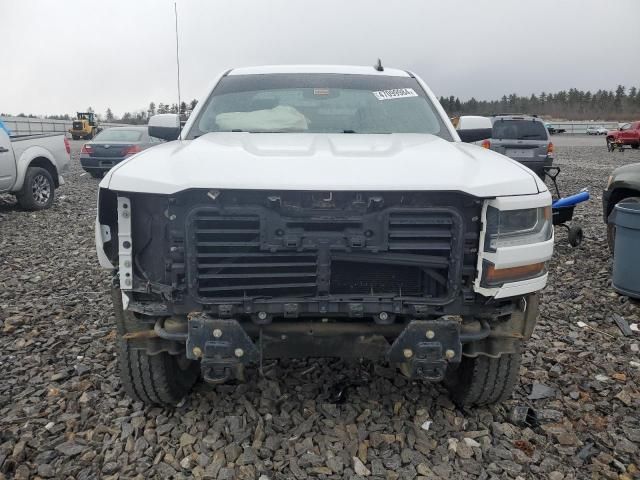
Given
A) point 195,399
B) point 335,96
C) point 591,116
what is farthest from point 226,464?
point 591,116

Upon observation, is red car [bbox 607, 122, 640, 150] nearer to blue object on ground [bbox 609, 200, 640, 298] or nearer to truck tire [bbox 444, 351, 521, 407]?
blue object on ground [bbox 609, 200, 640, 298]

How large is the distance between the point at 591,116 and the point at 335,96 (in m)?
98.6

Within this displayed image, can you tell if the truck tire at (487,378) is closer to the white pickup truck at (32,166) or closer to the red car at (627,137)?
the white pickup truck at (32,166)

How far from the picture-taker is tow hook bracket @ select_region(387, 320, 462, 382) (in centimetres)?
241

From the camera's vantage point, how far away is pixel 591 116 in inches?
3506

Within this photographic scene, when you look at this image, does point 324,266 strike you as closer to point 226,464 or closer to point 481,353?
point 481,353

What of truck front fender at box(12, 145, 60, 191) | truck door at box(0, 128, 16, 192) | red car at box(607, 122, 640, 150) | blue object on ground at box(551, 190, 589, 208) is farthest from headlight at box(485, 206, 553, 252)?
red car at box(607, 122, 640, 150)

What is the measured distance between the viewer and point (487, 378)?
9.55 feet

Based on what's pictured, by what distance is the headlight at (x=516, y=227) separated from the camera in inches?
92.9

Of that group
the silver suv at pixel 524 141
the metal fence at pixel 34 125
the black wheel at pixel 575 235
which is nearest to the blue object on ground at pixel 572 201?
the black wheel at pixel 575 235

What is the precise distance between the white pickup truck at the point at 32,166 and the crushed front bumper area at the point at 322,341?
27.3ft

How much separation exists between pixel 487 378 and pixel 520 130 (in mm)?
11748

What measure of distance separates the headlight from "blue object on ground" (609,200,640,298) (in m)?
2.65

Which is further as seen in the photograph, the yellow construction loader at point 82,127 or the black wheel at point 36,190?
the yellow construction loader at point 82,127
